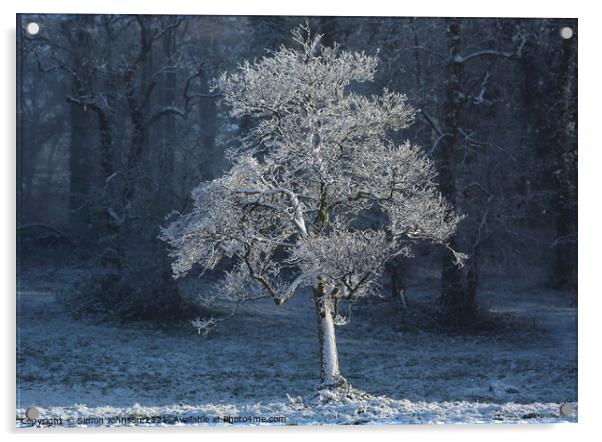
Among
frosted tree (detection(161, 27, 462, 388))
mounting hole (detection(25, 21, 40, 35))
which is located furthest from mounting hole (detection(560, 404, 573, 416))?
mounting hole (detection(25, 21, 40, 35))

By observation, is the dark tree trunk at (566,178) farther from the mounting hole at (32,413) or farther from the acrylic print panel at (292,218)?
the mounting hole at (32,413)

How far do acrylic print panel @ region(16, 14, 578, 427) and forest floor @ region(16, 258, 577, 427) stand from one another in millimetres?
23

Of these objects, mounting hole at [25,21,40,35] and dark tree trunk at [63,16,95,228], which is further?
dark tree trunk at [63,16,95,228]

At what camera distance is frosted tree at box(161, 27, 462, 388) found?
9422 mm

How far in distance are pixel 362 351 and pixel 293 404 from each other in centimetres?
100

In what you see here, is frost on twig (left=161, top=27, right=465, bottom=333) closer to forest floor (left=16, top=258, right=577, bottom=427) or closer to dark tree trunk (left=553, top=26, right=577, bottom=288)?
forest floor (left=16, top=258, right=577, bottom=427)

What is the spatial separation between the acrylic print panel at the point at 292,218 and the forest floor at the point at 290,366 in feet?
0.08

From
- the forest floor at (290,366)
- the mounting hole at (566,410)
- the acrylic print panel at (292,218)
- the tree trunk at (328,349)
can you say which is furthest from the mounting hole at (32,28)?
the mounting hole at (566,410)

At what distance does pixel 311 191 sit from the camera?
9.83 meters

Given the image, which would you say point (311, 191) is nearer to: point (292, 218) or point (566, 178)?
point (292, 218)

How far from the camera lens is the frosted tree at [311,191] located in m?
9.42
